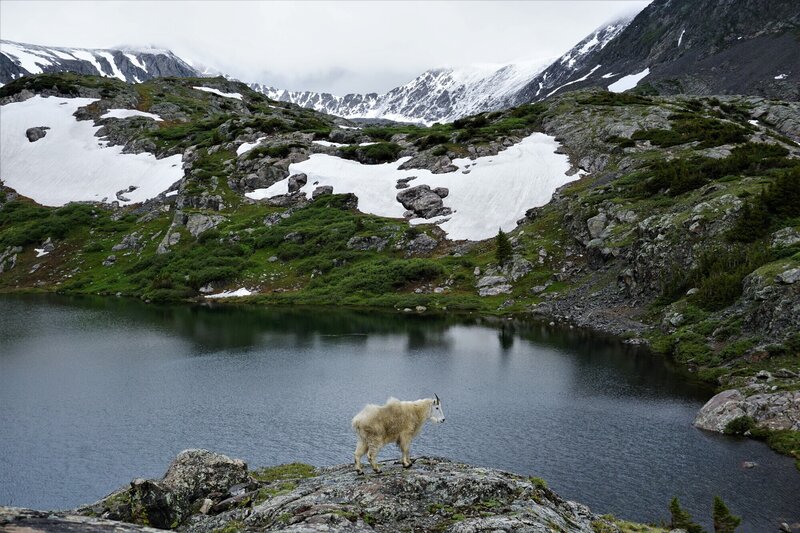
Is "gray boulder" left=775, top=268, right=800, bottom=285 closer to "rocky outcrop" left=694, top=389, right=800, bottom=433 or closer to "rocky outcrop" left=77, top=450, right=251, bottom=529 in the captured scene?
"rocky outcrop" left=694, top=389, right=800, bottom=433

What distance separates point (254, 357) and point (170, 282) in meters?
53.0

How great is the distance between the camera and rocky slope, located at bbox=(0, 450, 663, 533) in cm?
1256

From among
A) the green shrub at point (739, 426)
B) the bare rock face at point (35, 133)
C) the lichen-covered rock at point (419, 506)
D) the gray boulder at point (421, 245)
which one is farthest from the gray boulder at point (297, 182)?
the lichen-covered rock at point (419, 506)

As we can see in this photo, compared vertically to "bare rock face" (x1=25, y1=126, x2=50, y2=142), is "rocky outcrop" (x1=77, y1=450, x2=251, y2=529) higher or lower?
lower

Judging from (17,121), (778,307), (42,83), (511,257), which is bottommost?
(778,307)

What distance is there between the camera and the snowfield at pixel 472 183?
4441 inches

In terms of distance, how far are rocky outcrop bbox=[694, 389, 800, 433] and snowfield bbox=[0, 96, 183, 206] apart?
141m

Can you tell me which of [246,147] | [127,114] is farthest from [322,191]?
[127,114]

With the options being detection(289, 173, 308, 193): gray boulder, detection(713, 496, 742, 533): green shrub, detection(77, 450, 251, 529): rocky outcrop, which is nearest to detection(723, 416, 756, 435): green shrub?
detection(713, 496, 742, 533): green shrub

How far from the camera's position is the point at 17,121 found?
580 feet

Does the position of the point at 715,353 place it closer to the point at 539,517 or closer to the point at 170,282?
the point at 539,517

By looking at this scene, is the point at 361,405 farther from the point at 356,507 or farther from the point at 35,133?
the point at 35,133

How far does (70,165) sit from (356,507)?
18145 centimetres

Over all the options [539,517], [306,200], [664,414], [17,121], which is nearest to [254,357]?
[664,414]
